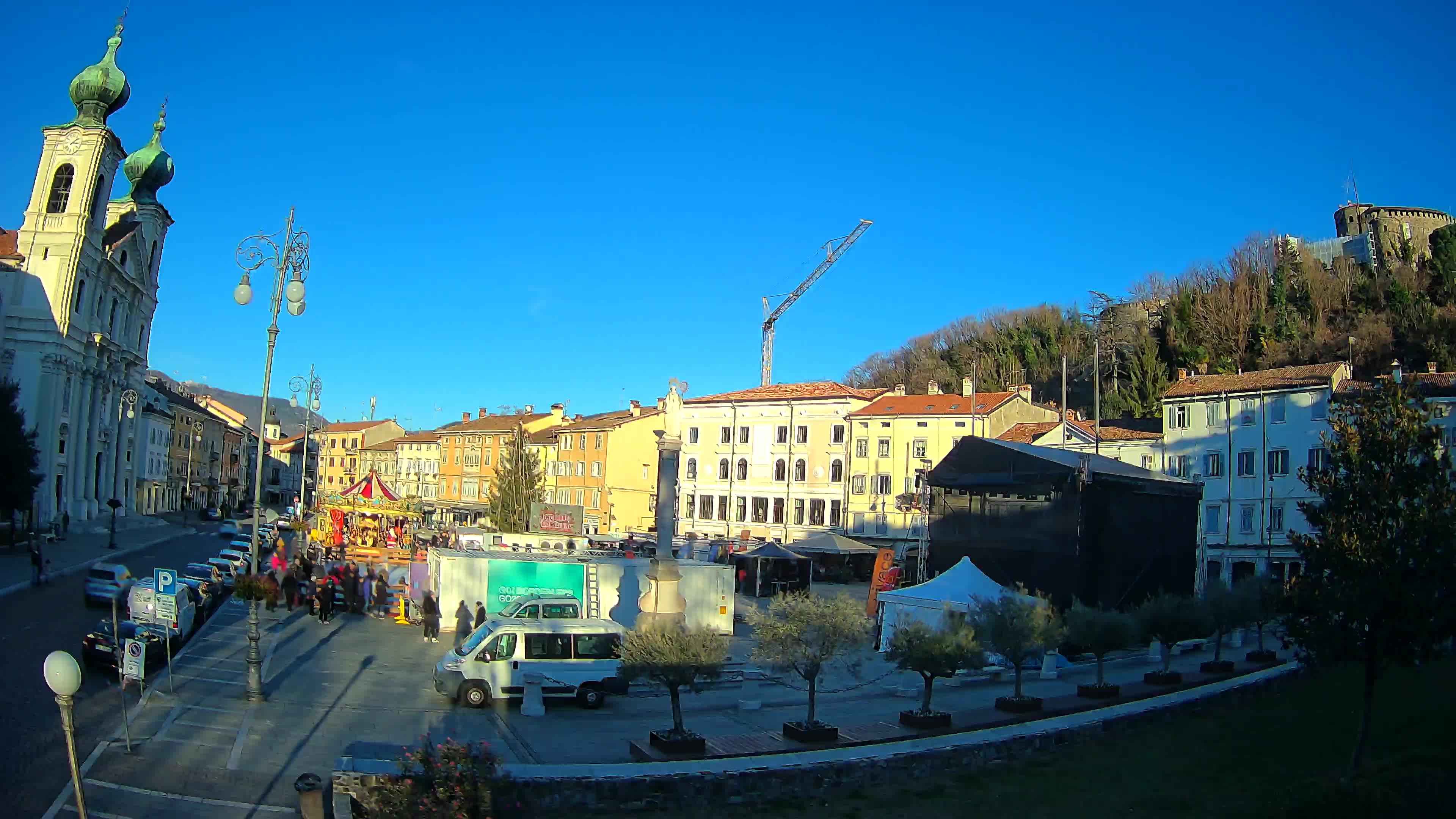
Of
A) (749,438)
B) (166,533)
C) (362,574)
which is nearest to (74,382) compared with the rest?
(166,533)

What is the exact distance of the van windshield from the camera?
17.6 m

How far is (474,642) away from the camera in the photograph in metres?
17.9

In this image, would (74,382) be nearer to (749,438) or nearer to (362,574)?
(362,574)

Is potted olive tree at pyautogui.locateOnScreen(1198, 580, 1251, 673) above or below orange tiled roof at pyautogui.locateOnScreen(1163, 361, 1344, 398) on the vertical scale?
below

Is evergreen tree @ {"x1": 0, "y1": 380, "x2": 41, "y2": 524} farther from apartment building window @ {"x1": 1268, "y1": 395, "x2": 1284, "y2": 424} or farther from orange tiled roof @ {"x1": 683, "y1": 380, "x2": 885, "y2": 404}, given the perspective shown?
apartment building window @ {"x1": 1268, "y1": 395, "x2": 1284, "y2": 424}

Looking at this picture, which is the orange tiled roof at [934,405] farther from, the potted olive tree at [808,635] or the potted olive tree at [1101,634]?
the potted olive tree at [808,635]

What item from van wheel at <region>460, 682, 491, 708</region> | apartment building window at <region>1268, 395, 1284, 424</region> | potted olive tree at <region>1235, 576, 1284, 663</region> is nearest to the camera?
van wheel at <region>460, 682, 491, 708</region>

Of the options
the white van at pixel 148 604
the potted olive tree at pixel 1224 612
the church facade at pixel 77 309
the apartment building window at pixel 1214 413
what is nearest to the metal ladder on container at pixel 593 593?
the white van at pixel 148 604

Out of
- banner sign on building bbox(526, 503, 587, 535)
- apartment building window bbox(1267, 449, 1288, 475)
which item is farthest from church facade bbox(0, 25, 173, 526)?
apartment building window bbox(1267, 449, 1288, 475)

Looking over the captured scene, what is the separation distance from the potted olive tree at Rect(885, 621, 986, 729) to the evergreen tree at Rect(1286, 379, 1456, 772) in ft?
16.1

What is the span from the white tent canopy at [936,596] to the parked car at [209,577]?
19243mm

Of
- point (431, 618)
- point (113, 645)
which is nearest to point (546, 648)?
point (431, 618)

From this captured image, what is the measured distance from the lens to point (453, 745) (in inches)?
387

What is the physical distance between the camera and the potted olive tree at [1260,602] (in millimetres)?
22219
